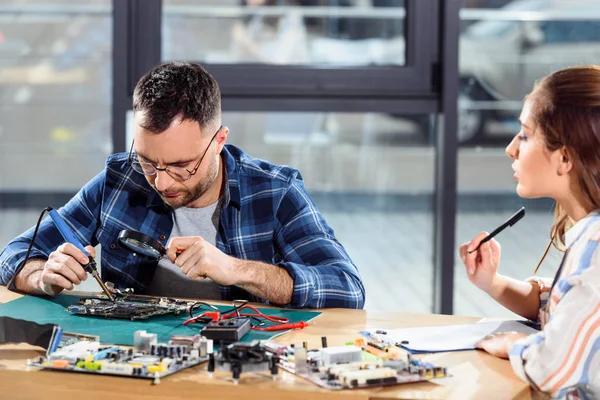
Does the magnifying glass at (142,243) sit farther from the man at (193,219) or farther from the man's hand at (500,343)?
the man's hand at (500,343)

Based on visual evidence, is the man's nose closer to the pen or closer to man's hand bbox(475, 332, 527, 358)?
the pen

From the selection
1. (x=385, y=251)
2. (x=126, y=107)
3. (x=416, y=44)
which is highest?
(x=416, y=44)

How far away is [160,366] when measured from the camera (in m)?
1.44

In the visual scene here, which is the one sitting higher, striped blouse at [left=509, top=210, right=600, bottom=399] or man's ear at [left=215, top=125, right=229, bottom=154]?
man's ear at [left=215, top=125, right=229, bottom=154]

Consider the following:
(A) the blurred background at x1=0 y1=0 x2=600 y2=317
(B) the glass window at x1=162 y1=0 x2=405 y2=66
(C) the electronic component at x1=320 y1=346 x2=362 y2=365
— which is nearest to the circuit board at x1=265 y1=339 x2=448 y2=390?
(C) the electronic component at x1=320 y1=346 x2=362 y2=365

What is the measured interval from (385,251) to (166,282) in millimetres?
A: 1584

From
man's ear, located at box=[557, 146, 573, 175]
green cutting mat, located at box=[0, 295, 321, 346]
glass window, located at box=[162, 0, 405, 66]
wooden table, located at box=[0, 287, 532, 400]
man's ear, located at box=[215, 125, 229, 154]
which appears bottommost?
wooden table, located at box=[0, 287, 532, 400]

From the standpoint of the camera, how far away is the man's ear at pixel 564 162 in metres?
1.58

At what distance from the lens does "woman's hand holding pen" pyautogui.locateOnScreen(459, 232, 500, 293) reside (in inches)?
70.6

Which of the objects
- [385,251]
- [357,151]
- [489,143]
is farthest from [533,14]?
[385,251]

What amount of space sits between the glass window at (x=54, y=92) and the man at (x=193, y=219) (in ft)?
3.77

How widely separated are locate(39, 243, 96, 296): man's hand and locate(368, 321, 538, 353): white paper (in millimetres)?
709

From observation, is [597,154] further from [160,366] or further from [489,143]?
[489,143]

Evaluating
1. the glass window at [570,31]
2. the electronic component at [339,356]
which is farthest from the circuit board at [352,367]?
the glass window at [570,31]
